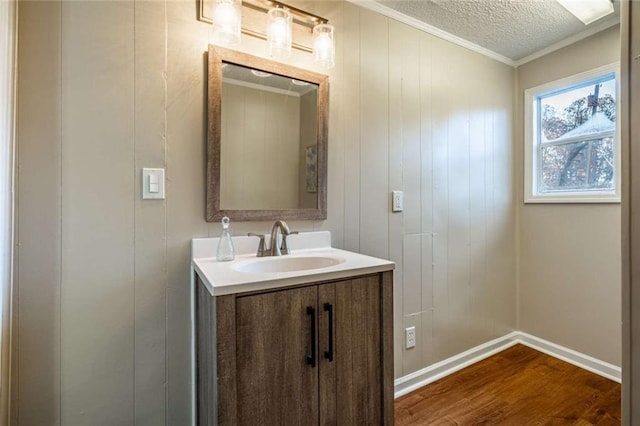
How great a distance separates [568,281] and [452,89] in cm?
160

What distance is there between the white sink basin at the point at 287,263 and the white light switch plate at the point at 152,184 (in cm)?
44

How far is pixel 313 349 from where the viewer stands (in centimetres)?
109

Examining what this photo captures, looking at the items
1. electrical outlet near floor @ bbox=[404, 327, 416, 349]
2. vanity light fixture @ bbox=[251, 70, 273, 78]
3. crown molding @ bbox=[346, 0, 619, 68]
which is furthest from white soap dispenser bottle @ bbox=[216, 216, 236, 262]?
crown molding @ bbox=[346, 0, 619, 68]

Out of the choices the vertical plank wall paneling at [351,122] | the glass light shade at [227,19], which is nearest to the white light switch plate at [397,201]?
the vertical plank wall paneling at [351,122]

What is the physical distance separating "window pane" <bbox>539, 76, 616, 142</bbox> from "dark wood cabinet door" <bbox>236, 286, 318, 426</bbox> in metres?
2.30

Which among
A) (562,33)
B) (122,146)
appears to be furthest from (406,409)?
(562,33)

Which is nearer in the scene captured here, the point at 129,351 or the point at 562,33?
the point at 129,351

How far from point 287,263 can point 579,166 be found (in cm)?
219

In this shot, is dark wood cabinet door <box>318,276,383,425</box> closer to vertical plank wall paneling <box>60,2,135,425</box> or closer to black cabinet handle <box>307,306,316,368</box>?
black cabinet handle <box>307,306,316,368</box>

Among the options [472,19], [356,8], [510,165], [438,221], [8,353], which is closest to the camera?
[8,353]

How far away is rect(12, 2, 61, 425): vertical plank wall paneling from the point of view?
108 cm

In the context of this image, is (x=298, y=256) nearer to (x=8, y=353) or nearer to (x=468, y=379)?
(x=8, y=353)

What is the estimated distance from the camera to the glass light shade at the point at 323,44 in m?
1.53

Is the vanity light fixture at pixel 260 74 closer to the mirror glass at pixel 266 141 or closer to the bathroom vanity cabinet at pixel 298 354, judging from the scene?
the mirror glass at pixel 266 141
